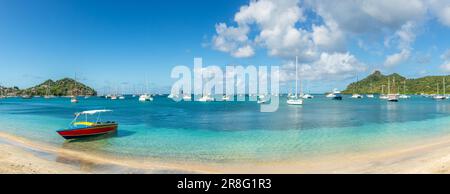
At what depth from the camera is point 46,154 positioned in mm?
22531

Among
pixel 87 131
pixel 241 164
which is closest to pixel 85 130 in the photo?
Answer: pixel 87 131

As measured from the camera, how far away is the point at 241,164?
62.6 feet

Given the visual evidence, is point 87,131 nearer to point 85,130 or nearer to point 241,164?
point 85,130

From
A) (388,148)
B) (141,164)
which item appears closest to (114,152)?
(141,164)

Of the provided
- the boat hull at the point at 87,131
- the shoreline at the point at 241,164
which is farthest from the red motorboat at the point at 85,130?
the shoreline at the point at 241,164

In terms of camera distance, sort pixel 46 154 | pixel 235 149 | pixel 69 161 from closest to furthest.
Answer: pixel 69 161
pixel 46 154
pixel 235 149

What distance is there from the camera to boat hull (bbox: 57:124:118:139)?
2812 centimetres

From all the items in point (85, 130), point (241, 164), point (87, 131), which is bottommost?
point (241, 164)

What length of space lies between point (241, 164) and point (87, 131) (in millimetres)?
17808

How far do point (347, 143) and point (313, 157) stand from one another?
751cm

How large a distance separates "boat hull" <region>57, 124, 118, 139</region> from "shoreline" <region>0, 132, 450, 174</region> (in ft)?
16.0

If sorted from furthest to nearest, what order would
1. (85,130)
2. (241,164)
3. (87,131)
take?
(87,131) → (85,130) → (241,164)
